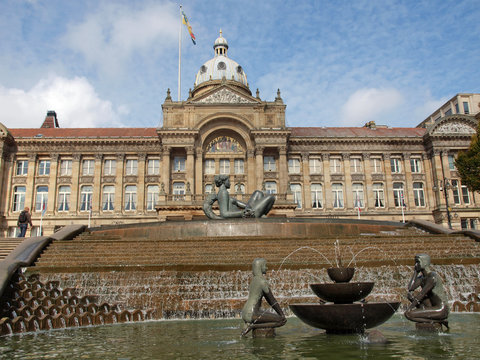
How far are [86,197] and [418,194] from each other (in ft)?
133

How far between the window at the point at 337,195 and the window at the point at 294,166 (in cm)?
491

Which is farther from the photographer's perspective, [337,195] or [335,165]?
[335,165]

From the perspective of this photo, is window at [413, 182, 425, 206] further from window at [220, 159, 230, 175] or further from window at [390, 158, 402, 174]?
window at [220, 159, 230, 175]

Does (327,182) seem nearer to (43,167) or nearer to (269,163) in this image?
(269,163)

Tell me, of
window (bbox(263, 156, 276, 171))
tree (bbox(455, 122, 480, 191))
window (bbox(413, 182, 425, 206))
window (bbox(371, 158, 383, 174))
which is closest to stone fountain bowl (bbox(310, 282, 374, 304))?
tree (bbox(455, 122, 480, 191))

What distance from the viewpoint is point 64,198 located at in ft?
167

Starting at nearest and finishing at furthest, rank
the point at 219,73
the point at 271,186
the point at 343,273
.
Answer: the point at 343,273, the point at 271,186, the point at 219,73

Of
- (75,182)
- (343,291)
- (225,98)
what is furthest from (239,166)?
(343,291)

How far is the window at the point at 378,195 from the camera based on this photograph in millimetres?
52500

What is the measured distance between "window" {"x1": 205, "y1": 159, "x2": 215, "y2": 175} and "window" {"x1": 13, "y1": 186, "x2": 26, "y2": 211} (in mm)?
21871

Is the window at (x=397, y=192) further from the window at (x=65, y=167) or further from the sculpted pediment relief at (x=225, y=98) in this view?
the window at (x=65, y=167)

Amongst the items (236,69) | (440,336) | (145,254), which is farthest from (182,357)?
(236,69)

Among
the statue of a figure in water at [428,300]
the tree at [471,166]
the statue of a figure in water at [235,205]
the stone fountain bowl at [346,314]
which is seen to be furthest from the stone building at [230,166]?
the stone fountain bowl at [346,314]

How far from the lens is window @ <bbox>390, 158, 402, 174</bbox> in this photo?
5394 centimetres
